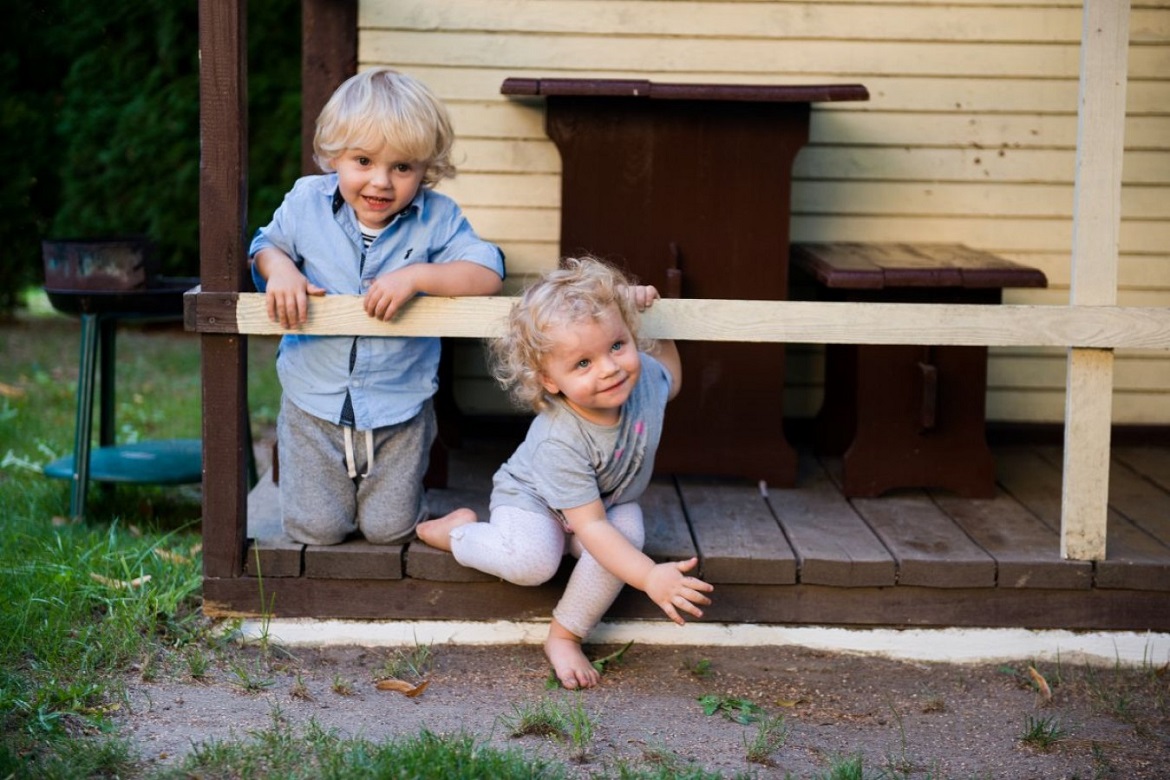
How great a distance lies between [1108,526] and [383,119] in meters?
2.34

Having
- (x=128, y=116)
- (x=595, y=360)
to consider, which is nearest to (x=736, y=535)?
(x=595, y=360)

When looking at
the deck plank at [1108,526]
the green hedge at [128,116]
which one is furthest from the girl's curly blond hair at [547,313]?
the green hedge at [128,116]

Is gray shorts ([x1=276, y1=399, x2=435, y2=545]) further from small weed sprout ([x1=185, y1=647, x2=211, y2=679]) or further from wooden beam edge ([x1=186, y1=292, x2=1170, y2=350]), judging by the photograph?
small weed sprout ([x1=185, y1=647, x2=211, y2=679])

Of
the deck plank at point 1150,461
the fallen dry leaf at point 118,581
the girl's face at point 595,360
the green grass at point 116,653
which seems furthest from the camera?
the deck plank at point 1150,461

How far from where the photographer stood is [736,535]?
12.1ft

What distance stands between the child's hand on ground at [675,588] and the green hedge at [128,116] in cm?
604

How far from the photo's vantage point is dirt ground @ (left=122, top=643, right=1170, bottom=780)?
9.44ft

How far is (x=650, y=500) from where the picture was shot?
406cm

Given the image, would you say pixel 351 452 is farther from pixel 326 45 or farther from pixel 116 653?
pixel 326 45

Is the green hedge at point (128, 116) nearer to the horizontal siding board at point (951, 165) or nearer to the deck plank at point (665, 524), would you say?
the horizontal siding board at point (951, 165)

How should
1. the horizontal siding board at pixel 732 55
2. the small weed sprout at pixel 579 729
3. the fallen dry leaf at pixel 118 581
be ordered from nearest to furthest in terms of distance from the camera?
the small weed sprout at pixel 579 729, the fallen dry leaf at pixel 118 581, the horizontal siding board at pixel 732 55

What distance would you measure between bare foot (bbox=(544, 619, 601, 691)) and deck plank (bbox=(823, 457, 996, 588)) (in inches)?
33.8

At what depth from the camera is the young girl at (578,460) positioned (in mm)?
3107

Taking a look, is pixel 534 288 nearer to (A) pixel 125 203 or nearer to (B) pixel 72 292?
(B) pixel 72 292
